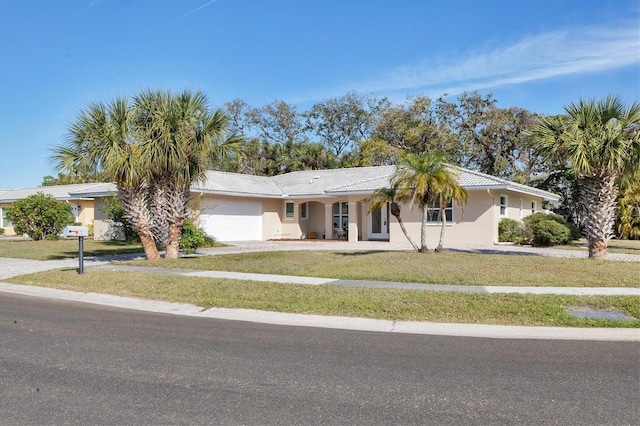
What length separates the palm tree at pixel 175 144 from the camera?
1695 centimetres

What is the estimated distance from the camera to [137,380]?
581 cm

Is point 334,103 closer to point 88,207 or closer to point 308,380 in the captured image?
point 88,207

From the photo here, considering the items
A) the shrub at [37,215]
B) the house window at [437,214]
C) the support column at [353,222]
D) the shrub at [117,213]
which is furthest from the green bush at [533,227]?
the shrub at [37,215]

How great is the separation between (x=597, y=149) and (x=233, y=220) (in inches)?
765

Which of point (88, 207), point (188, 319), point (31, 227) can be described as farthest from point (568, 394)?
point (88, 207)

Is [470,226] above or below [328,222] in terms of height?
below

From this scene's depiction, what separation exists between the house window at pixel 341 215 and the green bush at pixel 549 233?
35.8ft

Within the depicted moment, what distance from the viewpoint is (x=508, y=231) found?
2622cm

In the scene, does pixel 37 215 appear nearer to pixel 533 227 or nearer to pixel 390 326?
pixel 533 227

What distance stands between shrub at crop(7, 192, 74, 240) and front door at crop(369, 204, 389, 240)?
57.1 feet

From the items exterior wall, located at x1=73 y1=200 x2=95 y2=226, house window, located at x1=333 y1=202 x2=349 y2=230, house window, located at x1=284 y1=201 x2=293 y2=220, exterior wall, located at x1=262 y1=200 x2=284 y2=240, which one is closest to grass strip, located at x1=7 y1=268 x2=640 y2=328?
exterior wall, located at x1=262 y1=200 x2=284 y2=240

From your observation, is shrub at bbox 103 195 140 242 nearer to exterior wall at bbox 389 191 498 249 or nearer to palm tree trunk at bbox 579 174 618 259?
exterior wall at bbox 389 191 498 249

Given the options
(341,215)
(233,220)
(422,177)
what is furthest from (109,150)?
(341,215)

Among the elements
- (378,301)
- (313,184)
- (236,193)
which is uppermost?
(313,184)
